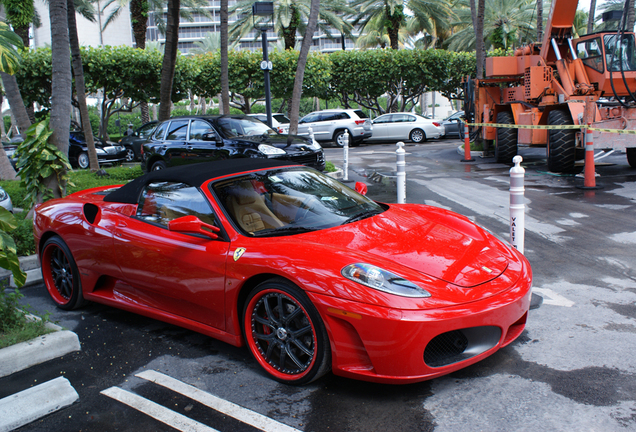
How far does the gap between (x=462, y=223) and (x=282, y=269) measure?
167cm

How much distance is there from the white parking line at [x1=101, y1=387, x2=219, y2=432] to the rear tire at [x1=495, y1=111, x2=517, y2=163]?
13226 millimetres

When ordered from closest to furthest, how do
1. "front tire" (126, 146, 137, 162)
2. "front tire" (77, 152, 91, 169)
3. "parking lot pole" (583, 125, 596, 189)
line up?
"parking lot pole" (583, 125, 596, 189) < "front tire" (77, 152, 91, 169) < "front tire" (126, 146, 137, 162)

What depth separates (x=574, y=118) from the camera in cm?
1171

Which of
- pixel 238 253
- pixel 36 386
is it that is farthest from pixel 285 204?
pixel 36 386

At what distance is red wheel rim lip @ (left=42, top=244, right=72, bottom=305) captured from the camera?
4.95m

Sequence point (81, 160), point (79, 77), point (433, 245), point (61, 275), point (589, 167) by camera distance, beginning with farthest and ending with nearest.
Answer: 1. point (81, 160)
2. point (79, 77)
3. point (589, 167)
4. point (61, 275)
5. point (433, 245)

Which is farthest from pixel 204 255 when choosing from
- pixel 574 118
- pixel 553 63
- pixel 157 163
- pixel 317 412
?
pixel 553 63

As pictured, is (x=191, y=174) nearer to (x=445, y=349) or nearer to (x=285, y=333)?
(x=285, y=333)

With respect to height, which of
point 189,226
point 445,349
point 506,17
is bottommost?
point 445,349

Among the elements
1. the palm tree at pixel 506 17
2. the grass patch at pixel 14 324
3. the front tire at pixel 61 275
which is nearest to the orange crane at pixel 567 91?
the front tire at pixel 61 275

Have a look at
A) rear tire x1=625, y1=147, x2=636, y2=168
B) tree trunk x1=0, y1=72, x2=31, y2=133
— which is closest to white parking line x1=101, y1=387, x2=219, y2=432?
tree trunk x1=0, y1=72, x2=31, y2=133

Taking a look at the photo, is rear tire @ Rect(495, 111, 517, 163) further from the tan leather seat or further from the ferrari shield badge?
the ferrari shield badge

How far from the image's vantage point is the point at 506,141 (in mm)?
14609

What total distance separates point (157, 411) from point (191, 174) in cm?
177
